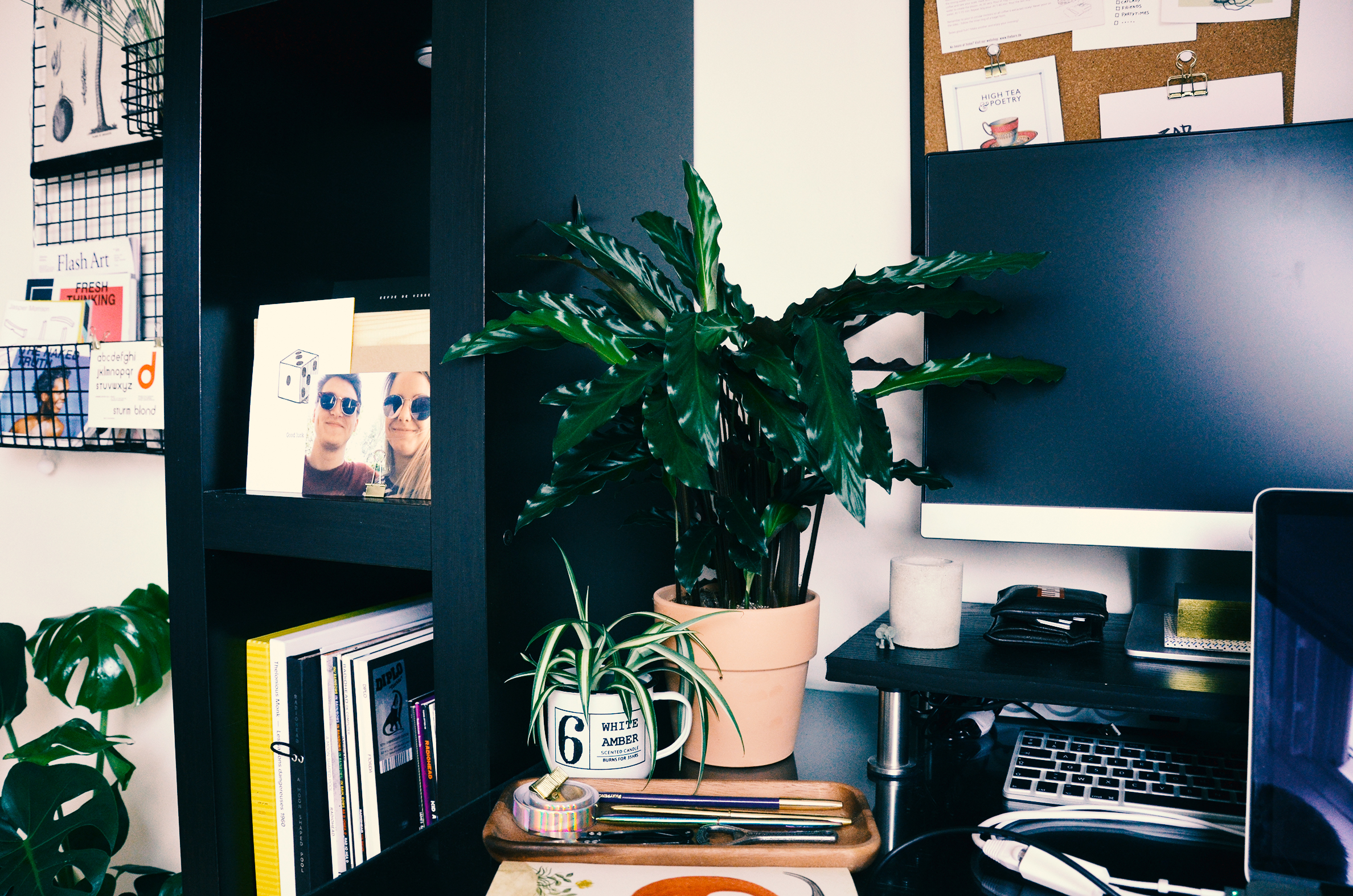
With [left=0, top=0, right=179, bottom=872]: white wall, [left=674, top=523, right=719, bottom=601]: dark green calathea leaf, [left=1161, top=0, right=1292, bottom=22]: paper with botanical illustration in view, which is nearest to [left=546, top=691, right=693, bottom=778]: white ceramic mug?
[left=674, top=523, right=719, bottom=601]: dark green calathea leaf

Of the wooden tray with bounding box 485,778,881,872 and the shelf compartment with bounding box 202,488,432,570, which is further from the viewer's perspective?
the shelf compartment with bounding box 202,488,432,570

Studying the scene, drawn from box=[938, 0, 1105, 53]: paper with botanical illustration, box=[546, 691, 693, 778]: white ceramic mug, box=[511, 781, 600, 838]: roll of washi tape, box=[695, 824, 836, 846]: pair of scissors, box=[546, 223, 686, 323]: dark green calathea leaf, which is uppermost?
box=[938, 0, 1105, 53]: paper with botanical illustration

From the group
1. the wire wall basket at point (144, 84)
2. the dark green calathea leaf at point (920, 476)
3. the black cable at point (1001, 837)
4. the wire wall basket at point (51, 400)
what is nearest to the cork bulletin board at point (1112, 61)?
the dark green calathea leaf at point (920, 476)

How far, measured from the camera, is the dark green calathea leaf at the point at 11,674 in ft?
4.69

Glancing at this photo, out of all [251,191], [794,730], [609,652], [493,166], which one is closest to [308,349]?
[251,191]

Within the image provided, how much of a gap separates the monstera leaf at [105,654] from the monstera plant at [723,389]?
93 centimetres

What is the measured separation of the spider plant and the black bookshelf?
7 cm

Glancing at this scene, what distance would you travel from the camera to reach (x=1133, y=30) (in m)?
1.01

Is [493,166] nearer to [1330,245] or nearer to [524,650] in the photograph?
[524,650]

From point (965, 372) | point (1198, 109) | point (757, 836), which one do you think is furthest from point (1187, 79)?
point (757, 836)

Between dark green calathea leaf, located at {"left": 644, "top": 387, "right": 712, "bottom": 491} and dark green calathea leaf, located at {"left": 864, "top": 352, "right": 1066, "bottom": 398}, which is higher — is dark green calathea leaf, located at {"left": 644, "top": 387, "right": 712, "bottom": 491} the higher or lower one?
the lower one

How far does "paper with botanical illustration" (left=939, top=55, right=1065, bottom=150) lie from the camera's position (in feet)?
3.44

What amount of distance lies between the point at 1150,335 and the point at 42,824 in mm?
1515

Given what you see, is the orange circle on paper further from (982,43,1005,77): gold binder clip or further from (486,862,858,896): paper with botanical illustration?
(982,43,1005,77): gold binder clip
